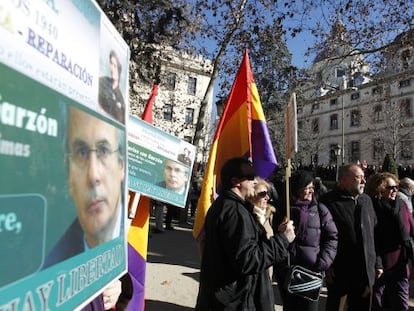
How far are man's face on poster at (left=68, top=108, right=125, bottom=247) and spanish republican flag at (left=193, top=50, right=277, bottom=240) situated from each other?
2193 mm

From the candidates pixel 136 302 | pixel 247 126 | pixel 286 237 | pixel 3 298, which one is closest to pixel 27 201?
pixel 3 298

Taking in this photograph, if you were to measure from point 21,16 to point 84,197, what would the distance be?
512 mm

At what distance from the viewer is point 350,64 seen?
37.1ft

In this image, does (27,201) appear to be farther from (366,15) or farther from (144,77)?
(144,77)

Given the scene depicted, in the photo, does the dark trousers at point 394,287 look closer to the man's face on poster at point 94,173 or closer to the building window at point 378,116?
the man's face on poster at point 94,173

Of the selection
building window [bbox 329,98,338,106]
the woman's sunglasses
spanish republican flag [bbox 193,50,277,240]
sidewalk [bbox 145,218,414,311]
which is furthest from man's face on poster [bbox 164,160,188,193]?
building window [bbox 329,98,338,106]

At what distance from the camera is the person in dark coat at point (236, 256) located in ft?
7.88

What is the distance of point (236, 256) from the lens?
2.36 metres

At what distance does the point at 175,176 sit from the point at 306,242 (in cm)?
138

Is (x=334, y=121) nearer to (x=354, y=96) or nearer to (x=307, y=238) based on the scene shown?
(x=354, y=96)

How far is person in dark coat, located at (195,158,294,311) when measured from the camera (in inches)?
Answer: 94.6

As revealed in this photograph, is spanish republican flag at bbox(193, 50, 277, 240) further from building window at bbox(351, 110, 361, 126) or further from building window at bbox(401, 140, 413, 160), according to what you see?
building window at bbox(351, 110, 361, 126)

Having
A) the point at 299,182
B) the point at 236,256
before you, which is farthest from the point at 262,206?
the point at 236,256

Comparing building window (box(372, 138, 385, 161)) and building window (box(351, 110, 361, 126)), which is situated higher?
building window (box(351, 110, 361, 126))
